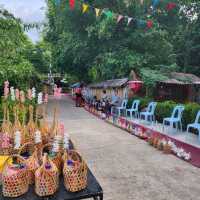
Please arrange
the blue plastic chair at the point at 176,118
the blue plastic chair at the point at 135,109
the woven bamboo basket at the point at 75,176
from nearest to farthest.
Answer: the woven bamboo basket at the point at 75,176
the blue plastic chair at the point at 176,118
the blue plastic chair at the point at 135,109

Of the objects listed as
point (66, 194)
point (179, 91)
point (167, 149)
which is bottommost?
point (167, 149)

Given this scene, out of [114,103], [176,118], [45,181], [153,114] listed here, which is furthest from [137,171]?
[114,103]

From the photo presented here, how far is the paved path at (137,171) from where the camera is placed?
3.99m

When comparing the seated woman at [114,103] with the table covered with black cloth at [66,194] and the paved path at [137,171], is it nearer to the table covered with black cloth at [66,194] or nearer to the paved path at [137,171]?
the paved path at [137,171]

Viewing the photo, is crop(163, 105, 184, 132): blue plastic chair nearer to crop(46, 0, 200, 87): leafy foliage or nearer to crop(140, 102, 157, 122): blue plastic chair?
crop(140, 102, 157, 122): blue plastic chair

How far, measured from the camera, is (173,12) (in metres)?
22.4

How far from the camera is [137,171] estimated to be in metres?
4.98

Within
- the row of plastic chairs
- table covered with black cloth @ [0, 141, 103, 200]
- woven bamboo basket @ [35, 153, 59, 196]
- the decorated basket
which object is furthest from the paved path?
woven bamboo basket @ [35, 153, 59, 196]

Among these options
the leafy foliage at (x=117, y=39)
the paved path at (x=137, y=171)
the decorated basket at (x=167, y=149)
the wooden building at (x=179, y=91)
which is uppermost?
the leafy foliage at (x=117, y=39)

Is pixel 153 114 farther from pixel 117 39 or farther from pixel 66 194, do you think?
pixel 117 39

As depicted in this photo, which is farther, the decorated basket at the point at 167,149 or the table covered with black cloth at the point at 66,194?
the decorated basket at the point at 167,149

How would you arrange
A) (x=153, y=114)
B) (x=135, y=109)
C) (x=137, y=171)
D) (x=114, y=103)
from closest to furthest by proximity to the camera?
(x=137, y=171) → (x=153, y=114) → (x=135, y=109) → (x=114, y=103)

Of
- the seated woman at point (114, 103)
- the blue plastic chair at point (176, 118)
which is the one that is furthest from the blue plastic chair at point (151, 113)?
the seated woman at point (114, 103)

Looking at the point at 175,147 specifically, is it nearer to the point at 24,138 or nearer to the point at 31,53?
the point at 24,138
